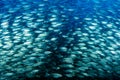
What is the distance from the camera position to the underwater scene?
17308 mm

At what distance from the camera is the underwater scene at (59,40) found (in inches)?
681

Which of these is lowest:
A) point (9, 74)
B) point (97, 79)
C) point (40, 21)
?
point (97, 79)

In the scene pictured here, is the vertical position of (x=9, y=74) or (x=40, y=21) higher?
(x=40, y=21)

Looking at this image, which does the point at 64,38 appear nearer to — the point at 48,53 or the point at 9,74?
the point at 48,53

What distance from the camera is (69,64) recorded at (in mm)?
17984

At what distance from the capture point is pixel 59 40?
20.8 m

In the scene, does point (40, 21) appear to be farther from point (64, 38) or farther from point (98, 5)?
point (98, 5)

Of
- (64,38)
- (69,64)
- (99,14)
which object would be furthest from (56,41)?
(99,14)

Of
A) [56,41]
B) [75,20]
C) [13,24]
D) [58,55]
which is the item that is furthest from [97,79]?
[13,24]

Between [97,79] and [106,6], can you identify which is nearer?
[97,79]

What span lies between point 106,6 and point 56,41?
374 inches

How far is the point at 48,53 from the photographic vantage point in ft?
62.9

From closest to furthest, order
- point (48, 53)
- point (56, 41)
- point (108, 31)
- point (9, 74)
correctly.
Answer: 1. point (9, 74)
2. point (48, 53)
3. point (56, 41)
4. point (108, 31)

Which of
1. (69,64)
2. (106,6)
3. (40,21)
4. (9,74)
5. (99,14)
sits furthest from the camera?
(106,6)
